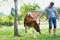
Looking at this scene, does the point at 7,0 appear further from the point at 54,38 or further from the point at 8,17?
the point at 8,17

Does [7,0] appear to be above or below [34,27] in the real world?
above

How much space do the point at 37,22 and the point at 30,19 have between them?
0.41 meters

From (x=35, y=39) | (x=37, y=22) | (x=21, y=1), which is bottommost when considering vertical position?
(x=35, y=39)

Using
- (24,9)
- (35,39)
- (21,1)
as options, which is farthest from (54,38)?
(24,9)

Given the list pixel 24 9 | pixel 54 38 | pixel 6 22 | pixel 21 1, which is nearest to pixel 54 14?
pixel 54 38

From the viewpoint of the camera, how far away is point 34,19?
1292cm

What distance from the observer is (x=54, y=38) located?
13.4 metres

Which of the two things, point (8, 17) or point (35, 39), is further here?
point (8, 17)

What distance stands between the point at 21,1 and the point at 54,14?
3035mm

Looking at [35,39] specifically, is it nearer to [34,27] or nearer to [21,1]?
[34,27]

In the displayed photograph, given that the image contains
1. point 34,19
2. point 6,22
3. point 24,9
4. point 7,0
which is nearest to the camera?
point 34,19

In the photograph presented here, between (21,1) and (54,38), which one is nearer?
(54,38)

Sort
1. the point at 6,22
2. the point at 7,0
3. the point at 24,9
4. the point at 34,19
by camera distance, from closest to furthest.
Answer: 1. the point at 34,19
2. the point at 7,0
3. the point at 24,9
4. the point at 6,22

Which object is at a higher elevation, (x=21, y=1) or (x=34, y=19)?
(x=21, y=1)
